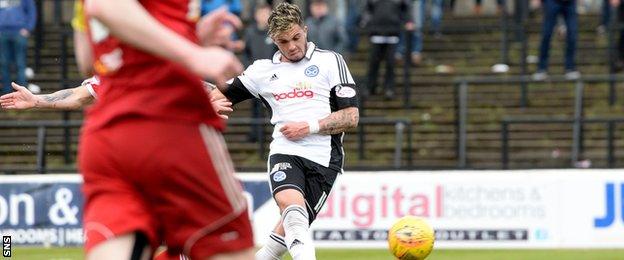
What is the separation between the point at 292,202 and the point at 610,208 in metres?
7.85

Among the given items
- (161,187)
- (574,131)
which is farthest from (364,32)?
(161,187)

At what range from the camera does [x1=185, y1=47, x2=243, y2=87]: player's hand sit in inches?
185

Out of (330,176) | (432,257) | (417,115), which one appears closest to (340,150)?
(330,176)

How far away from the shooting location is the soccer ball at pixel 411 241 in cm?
1034

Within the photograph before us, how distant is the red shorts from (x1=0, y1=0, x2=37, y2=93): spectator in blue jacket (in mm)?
14837

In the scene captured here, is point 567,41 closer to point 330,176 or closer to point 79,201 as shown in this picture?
point 79,201

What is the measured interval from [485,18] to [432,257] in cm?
1046

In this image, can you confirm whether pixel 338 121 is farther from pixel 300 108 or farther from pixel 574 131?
pixel 574 131

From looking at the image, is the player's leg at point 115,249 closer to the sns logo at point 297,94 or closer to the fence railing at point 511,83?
the sns logo at point 297,94

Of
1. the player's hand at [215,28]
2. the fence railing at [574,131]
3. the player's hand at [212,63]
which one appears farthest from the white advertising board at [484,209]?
the player's hand at [212,63]

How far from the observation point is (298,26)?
9922mm

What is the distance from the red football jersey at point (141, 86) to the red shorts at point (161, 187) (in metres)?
0.04

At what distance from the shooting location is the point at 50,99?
863 cm

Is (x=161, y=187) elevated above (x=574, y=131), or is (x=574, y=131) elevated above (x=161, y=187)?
(x=161, y=187)
